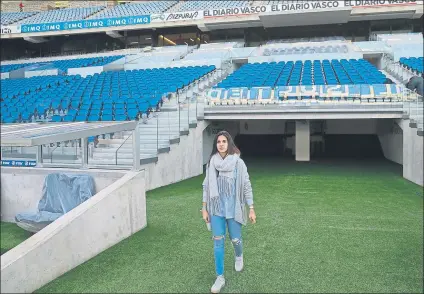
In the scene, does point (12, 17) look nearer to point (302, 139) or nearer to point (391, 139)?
point (302, 139)

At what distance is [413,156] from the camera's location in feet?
29.5

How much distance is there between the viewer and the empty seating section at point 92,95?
11.6m

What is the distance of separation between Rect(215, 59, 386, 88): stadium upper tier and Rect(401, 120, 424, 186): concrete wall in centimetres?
394

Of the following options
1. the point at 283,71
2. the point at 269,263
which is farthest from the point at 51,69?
the point at 269,263

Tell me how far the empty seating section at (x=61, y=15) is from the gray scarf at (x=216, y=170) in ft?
92.0

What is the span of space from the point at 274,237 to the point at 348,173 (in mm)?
5615

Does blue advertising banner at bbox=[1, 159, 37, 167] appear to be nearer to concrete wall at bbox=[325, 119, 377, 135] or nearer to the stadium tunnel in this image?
the stadium tunnel

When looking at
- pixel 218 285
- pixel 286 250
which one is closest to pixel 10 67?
pixel 286 250

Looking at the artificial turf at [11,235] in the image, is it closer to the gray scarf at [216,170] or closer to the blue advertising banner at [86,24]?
the gray scarf at [216,170]

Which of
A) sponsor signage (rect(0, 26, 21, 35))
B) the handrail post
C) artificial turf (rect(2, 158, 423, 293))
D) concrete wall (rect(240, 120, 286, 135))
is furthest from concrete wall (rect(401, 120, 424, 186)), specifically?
sponsor signage (rect(0, 26, 21, 35))

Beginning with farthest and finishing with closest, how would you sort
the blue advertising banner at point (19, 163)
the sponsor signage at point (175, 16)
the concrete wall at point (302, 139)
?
the sponsor signage at point (175, 16) < the concrete wall at point (302, 139) < the blue advertising banner at point (19, 163)

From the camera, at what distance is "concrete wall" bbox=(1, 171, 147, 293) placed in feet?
12.1

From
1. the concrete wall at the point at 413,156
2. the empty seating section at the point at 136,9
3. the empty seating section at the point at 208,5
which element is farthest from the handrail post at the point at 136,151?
the empty seating section at the point at 136,9

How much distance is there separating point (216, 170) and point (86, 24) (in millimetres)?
25233
